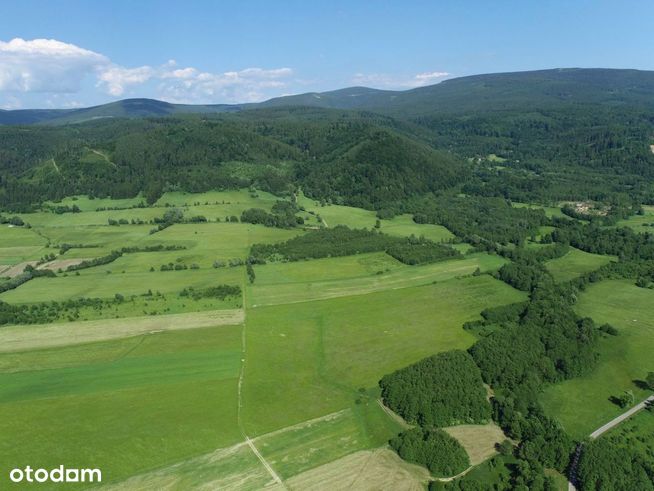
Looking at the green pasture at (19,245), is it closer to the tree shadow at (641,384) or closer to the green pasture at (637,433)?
the green pasture at (637,433)

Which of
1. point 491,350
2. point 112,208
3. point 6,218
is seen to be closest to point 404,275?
point 491,350

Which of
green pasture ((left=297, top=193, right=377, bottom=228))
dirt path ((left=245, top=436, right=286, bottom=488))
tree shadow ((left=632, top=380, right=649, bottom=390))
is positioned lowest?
tree shadow ((left=632, top=380, right=649, bottom=390))

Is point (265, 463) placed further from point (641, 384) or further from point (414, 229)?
point (414, 229)

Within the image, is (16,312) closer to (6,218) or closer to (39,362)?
(39,362)

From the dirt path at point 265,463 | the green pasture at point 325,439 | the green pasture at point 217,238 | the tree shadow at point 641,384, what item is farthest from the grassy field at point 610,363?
the green pasture at point 217,238

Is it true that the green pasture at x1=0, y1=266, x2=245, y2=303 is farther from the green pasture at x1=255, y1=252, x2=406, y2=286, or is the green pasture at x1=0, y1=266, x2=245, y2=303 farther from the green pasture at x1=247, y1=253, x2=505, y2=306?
the green pasture at x1=247, y1=253, x2=505, y2=306

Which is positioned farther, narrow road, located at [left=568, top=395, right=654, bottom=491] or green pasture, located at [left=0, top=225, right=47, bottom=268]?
green pasture, located at [left=0, top=225, right=47, bottom=268]

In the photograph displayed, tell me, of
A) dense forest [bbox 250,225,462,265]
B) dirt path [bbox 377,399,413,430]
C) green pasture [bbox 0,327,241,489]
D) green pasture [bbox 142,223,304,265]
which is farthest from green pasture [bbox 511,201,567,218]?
green pasture [bbox 0,327,241,489]
